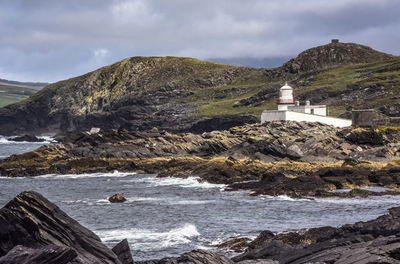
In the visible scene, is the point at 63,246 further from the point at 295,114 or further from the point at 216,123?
the point at 216,123

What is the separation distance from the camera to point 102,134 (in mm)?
86125

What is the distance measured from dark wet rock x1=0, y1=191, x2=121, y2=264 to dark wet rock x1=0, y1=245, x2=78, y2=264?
82 cm

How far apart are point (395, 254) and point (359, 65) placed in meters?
157

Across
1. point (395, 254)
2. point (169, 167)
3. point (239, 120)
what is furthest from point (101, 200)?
point (239, 120)

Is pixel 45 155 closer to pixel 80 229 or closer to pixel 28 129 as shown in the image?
pixel 80 229

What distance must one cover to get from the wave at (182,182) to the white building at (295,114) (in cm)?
3547

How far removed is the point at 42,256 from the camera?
12328 mm

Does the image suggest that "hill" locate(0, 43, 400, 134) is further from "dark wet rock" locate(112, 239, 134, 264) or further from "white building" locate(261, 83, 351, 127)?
"dark wet rock" locate(112, 239, 134, 264)

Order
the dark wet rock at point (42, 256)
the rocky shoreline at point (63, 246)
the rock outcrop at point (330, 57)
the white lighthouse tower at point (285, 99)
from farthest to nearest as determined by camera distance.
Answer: the rock outcrop at point (330, 57)
the white lighthouse tower at point (285, 99)
the rocky shoreline at point (63, 246)
the dark wet rock at point (42, 256)

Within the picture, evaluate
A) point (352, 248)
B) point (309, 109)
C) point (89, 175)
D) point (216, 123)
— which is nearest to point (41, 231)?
point (352, 248)

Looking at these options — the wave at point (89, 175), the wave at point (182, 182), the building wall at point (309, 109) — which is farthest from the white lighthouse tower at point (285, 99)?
the wave at point (182, 182)

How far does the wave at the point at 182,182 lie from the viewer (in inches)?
1964

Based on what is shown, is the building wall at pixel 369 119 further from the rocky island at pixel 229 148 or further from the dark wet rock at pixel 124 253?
the dark wet rock at pixel 124 253

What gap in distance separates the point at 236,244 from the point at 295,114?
213ft
